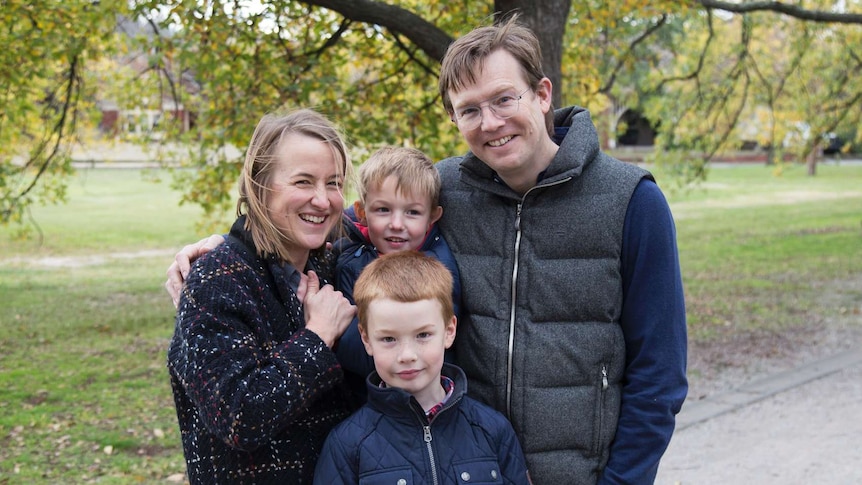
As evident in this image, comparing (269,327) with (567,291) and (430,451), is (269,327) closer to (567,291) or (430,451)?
(430,451)

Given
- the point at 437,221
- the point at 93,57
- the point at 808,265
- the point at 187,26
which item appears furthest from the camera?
the point at 808,265

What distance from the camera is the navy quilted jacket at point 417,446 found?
2270 mm

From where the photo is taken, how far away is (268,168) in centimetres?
236

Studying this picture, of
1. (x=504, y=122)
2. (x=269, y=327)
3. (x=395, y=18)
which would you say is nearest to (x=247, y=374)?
(x=269, y=327)

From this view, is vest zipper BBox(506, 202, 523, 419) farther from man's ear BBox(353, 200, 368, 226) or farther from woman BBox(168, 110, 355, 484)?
man's ear BBox(353, 200, 368, 226)

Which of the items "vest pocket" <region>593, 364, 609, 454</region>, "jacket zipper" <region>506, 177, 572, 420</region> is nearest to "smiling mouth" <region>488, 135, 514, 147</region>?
"jacket zipper" <region>506, 177, 572, 420</region>

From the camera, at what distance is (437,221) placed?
268cm

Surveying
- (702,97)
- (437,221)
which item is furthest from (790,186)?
(437,221)

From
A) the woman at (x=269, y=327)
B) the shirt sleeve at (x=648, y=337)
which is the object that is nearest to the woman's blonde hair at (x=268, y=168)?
the woman at (x=269, y=327)

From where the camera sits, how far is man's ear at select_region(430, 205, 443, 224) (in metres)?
2.66

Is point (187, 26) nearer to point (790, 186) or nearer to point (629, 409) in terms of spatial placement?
point (629, 409)

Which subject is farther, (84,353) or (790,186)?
(790,186)

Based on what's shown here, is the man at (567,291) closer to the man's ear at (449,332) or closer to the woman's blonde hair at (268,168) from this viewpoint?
the man's ear at (449,332)

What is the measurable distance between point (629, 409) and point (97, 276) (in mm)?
13294
